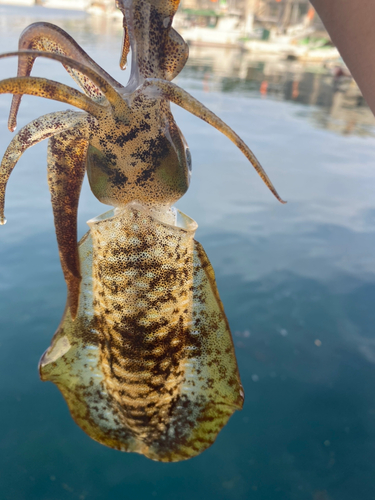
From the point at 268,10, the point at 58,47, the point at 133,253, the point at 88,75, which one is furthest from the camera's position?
the point at 268,10

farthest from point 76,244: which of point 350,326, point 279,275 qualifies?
point 279,275

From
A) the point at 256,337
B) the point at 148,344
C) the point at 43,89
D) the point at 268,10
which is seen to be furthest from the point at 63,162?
the point at 268,10

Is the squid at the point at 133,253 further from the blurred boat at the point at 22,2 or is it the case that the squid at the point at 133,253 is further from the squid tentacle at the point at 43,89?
the blurred boat at the point at 22,2

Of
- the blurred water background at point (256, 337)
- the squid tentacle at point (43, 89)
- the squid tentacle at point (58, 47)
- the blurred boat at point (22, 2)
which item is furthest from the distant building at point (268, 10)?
the squid tentacle at point (43, 89)

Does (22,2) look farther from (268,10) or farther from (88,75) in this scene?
(88,75)

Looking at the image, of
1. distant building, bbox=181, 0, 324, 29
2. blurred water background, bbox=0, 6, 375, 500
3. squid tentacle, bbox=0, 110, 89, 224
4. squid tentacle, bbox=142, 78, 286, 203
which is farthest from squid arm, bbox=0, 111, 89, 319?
distant building, bbox=181, 0, 324, 29

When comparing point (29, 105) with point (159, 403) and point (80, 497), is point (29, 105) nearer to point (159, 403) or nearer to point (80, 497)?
point (80, 497)

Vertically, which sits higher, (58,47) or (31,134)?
(58,47)
